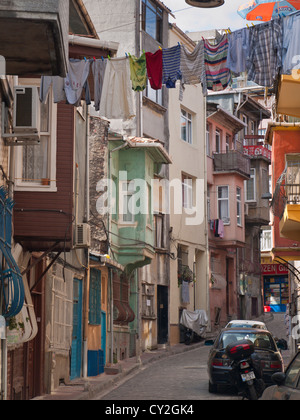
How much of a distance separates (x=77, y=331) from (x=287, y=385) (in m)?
12.7

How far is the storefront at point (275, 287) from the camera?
57.7m

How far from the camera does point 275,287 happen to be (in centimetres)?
5841

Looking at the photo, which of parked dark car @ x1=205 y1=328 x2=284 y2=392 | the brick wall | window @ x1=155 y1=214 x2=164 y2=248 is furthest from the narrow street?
window @ x1=155 y1=214 x2=164 y2=248

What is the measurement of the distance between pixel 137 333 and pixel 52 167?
49.8 feet

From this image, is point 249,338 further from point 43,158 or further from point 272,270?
point 272,270

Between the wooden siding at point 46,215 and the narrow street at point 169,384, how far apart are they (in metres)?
3.76

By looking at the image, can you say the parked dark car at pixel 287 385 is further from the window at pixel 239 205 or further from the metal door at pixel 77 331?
the window at pixel 239 205

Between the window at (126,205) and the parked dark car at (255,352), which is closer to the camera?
the parked dark car at (255,352)

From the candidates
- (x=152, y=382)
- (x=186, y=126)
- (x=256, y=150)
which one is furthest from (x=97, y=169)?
(x=256, y=150)

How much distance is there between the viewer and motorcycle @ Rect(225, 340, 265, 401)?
45.2ft

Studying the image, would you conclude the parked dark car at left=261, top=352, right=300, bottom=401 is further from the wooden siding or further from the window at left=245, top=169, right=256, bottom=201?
the window at left=245, top=169, right=256, bottom=201

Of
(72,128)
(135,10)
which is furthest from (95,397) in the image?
(135,10)

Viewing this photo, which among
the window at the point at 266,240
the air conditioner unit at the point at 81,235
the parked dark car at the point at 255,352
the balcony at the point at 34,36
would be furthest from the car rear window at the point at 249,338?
the window at the point at 266,240

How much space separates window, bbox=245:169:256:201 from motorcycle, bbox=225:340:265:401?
35510 mm
